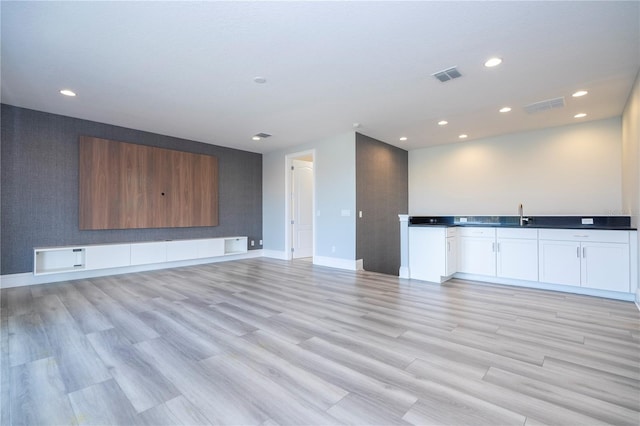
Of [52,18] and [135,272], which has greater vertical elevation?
[52,18]

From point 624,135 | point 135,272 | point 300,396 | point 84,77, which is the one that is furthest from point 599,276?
point 135,272

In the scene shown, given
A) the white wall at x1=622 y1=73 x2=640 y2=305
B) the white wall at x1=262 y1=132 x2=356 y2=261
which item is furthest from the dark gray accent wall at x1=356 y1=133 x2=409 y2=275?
the white wall at x1=622 y1=73 x2=640 y2=305

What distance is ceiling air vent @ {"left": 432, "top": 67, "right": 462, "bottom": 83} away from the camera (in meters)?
3.20

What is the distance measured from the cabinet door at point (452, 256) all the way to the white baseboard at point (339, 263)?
1710 millimetres

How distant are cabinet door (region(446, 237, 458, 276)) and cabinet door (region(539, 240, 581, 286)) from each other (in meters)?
1.10

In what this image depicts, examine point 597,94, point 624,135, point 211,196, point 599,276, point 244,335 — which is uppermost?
point 597,94

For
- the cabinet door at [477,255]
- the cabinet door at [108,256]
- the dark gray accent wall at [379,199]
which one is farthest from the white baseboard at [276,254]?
the cabinet door at [477,255]

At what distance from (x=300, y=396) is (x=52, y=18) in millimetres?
3435

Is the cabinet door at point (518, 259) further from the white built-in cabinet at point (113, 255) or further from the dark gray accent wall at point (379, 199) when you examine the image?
the white built-in cabinet at point (113, 255)

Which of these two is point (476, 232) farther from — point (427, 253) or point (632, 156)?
point (632, 156)

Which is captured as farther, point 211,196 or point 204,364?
point 211,196

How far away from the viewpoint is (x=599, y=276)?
370 centimetres

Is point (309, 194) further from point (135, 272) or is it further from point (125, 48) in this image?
point (125, 48)

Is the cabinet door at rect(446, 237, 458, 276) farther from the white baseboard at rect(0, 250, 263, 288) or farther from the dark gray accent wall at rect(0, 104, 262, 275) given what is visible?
the dark gray accent wall at rect(0, 104, 262, 275)
